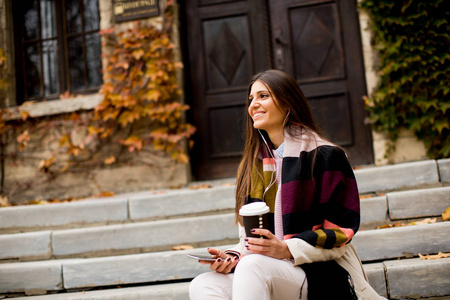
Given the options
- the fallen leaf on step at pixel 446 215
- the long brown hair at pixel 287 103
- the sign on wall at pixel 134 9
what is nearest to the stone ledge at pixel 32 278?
the long brown hair at pixel 287 103

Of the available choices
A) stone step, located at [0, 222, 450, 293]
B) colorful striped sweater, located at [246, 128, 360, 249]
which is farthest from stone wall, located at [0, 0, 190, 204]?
colorful striped sweater, located at [246, 128, 360, 249]

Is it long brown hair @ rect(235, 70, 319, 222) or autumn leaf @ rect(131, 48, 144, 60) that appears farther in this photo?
autumn leaf @ rect(131, 48, 144, 60)

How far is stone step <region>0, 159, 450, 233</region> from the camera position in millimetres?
2957

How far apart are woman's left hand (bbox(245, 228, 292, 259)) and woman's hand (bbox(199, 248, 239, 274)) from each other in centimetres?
25

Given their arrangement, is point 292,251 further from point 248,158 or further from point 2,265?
point 2,265

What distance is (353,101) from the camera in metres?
4.18

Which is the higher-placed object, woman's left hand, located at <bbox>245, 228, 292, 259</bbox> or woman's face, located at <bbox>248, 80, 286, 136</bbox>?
woman's face, located at <bbox>248, 80, 286, 136</bbox>

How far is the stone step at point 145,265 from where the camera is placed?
2.32 m

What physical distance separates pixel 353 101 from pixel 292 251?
313 cm

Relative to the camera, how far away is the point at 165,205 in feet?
10.1

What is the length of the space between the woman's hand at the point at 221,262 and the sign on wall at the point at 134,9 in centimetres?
332

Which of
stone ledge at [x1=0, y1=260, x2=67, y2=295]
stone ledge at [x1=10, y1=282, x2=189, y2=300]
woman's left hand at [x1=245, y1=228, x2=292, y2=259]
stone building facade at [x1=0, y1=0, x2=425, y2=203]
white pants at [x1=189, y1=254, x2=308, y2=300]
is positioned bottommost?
A: stone ledge at [x1=10, y1=282, x2=189, y2=300]

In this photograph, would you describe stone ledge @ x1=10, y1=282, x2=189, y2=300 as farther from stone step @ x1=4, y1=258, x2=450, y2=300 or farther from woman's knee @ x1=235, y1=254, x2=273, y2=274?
stone step @ x1=4, y1=258, x2=450, y2=300

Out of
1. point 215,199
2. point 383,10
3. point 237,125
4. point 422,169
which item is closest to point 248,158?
point 215,199
